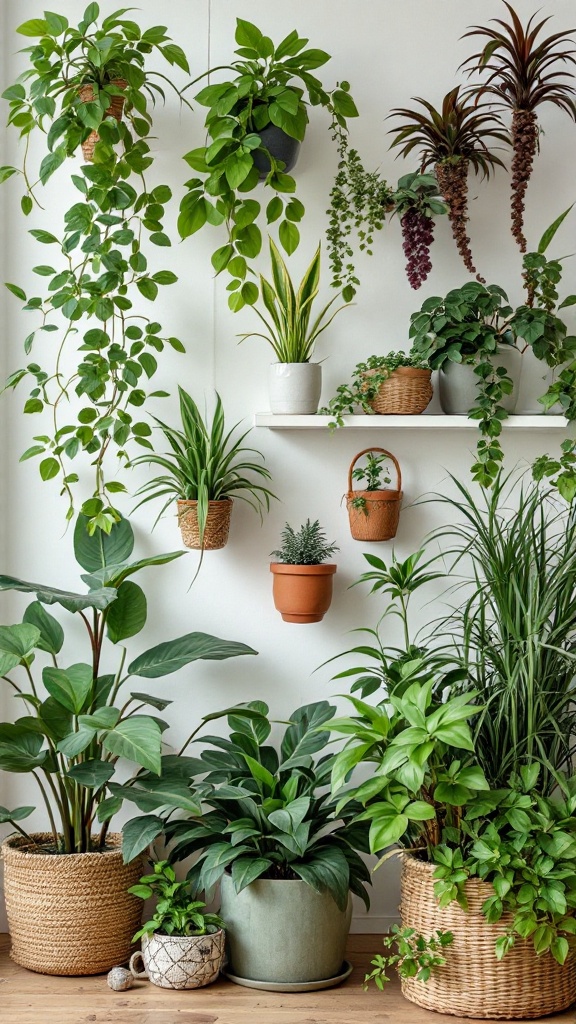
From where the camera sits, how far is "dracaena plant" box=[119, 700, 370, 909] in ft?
7.34

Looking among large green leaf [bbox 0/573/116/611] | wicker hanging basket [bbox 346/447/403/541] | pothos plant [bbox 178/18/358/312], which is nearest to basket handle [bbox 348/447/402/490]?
wicker hanging basket [bbox 346/447/403/541]

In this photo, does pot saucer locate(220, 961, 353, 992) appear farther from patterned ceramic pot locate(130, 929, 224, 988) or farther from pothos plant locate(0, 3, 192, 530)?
pothos plant locate(0, 3, 192, 530)

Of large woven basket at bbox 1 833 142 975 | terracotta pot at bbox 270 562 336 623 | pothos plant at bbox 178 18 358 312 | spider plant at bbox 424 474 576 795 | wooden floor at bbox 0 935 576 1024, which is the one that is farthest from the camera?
terracotta pot at bbox 270 562 336 623

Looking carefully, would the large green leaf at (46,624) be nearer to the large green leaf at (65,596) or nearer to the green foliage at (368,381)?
the large green leaf at (65,596)

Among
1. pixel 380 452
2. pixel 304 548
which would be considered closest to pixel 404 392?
pixel 380 452

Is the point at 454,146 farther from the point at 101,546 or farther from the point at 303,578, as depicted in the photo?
the point at 101,546

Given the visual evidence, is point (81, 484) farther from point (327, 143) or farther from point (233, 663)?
point (327, 143)

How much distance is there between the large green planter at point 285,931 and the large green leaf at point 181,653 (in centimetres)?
56

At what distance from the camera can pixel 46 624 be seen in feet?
8.45

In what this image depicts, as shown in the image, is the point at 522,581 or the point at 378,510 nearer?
the point at 522,581

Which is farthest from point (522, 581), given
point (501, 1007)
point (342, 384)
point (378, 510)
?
point (501, 1007)

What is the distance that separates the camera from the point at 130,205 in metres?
2.44

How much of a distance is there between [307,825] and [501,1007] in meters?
0.58

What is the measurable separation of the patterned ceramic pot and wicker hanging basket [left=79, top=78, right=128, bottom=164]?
1984mm
